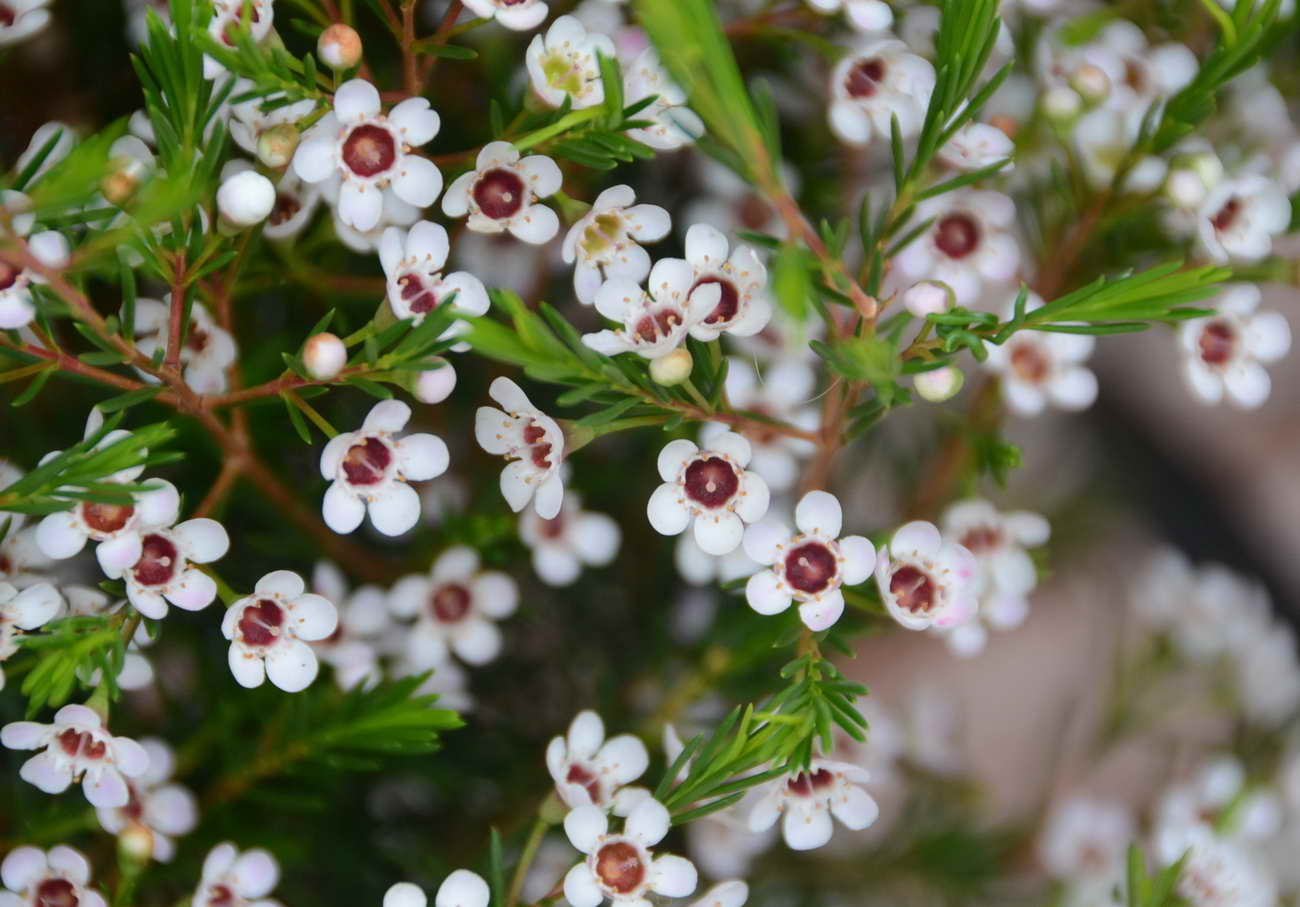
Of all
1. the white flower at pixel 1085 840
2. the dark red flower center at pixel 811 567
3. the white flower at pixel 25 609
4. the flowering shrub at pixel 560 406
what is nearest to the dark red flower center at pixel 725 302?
the flowering shrub at pixel 560 406

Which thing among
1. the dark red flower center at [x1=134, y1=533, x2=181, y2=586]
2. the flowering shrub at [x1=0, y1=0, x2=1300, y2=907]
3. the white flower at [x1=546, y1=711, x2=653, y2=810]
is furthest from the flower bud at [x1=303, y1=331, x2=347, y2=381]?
the white flower at [x1=546, y1=711, x2=653, y2=810]

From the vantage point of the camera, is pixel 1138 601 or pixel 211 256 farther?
pixel 1138 601

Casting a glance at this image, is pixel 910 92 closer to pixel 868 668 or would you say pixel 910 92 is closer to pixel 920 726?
pixel 920 726

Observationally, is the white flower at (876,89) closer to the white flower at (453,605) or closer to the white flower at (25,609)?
the white flower at (453,605)

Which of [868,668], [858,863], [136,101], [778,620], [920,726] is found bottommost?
[868,668]

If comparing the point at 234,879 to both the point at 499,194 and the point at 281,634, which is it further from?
the point at 499,194

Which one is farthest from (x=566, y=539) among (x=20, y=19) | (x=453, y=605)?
(x=20, y=19)

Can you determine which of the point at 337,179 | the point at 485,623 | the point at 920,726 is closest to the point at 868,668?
the point at 920,726
